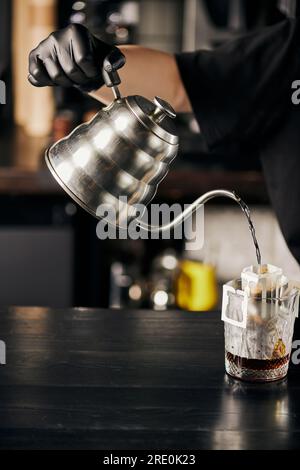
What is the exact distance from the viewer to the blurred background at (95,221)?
9.51 feet

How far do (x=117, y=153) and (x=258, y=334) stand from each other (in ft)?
1.14

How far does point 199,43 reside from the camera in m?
3.27

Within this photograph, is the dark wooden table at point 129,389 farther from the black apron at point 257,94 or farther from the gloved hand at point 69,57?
the black apron at point 257,94

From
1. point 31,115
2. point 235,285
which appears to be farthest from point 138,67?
point 31,115

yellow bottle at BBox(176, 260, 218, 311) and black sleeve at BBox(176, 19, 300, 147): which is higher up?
black sleeve at BBox(176, 19, 300, 147)

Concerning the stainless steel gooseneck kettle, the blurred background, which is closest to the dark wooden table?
the stainless steel gooseneck kettle

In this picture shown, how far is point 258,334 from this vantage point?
1.19m

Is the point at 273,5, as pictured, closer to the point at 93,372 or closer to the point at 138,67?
the point at 138,67

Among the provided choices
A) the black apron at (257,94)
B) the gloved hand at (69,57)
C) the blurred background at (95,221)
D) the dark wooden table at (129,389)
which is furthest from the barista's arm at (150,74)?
the blurred background at (95,221)

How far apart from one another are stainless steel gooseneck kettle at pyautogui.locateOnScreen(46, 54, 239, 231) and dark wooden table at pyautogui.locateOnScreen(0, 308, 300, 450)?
9.8 inches

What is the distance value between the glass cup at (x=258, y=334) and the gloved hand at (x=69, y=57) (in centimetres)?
42

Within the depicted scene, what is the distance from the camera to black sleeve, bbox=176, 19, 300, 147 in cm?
183

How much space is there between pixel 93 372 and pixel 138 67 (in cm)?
84

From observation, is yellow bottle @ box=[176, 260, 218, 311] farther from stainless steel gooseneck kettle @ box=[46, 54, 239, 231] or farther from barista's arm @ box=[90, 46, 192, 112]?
stainless steel gooseneck kettle @ box=[46, 54, 239, 231]
